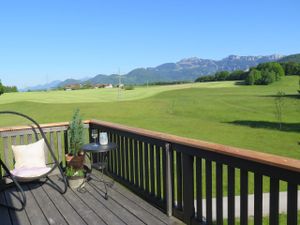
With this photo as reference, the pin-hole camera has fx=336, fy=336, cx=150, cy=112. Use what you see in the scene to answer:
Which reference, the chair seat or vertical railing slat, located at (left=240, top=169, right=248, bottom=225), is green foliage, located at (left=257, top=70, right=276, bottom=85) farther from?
vertical railing slat, located at (left=240, top=169, right=248, bottom=225)

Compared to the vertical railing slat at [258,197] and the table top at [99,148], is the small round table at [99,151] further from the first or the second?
the vertical railing slat at [258,197]

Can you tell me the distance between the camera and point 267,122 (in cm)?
2350

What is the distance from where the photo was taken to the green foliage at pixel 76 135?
521cm

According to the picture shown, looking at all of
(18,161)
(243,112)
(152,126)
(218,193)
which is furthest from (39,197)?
(243,112)

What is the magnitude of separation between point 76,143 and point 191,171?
2579 mm

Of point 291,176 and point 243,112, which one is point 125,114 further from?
point 291,176

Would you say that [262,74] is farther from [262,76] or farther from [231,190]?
[231,190]

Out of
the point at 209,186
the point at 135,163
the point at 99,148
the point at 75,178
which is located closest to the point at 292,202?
the point at 209,186

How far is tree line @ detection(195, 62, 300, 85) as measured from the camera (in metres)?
64.8

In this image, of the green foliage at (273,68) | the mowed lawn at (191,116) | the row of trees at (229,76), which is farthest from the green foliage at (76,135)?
the row of trees at (229,76)

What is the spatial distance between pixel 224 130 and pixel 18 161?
16.5 m

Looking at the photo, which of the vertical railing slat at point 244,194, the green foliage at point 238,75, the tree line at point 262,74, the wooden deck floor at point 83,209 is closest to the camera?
the vertical railing slat at point 244,194

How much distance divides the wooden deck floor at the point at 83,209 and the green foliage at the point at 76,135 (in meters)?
0.88

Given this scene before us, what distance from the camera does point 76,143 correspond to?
5.23 metres
